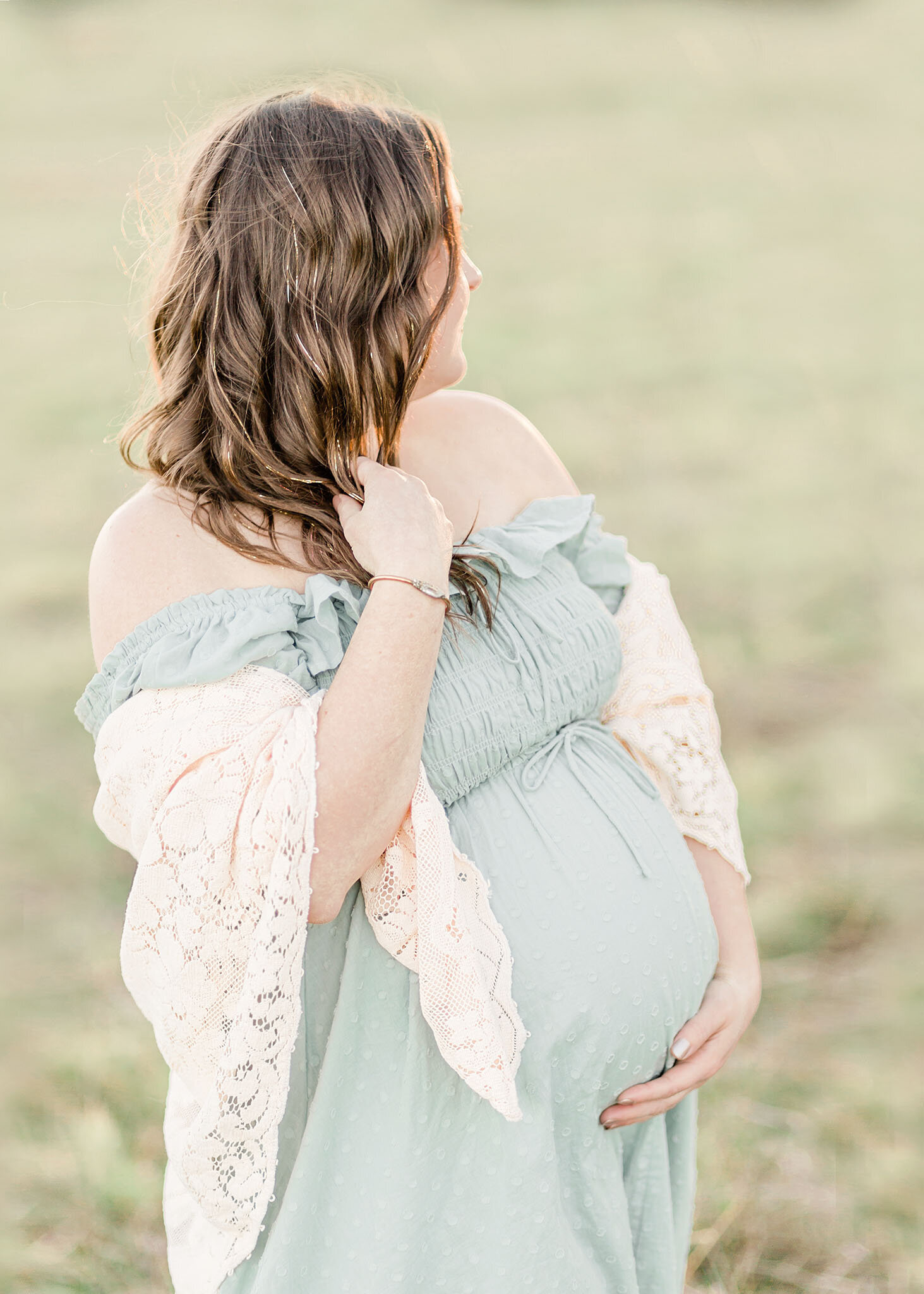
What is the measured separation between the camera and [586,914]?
1.50 m

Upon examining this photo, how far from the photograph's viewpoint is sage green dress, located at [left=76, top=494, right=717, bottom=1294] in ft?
4.72

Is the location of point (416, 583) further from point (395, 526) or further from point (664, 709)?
point (664, 709)

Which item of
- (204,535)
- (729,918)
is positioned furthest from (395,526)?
(729,918)

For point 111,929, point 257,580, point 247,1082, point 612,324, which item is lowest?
point 111,929

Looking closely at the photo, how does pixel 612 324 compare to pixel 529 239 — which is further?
pixel 529 239

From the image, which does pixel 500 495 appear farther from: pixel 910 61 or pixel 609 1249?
pixel 910 61

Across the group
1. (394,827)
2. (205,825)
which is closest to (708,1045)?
(394,827)

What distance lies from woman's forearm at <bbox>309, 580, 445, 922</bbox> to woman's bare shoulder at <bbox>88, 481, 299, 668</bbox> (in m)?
0.19

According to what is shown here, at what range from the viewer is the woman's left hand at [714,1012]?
5.07ft

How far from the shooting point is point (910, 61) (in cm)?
1243

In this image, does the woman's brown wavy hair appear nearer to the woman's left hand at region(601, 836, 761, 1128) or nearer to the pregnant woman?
the pregnant woman

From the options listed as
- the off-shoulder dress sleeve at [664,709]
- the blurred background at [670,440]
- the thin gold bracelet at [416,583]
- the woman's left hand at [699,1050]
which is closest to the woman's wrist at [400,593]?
the thin gold bracelet at [416,583]

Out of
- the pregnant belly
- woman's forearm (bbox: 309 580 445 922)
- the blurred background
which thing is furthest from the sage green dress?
the blurred background

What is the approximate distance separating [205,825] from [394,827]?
8.3 inches
